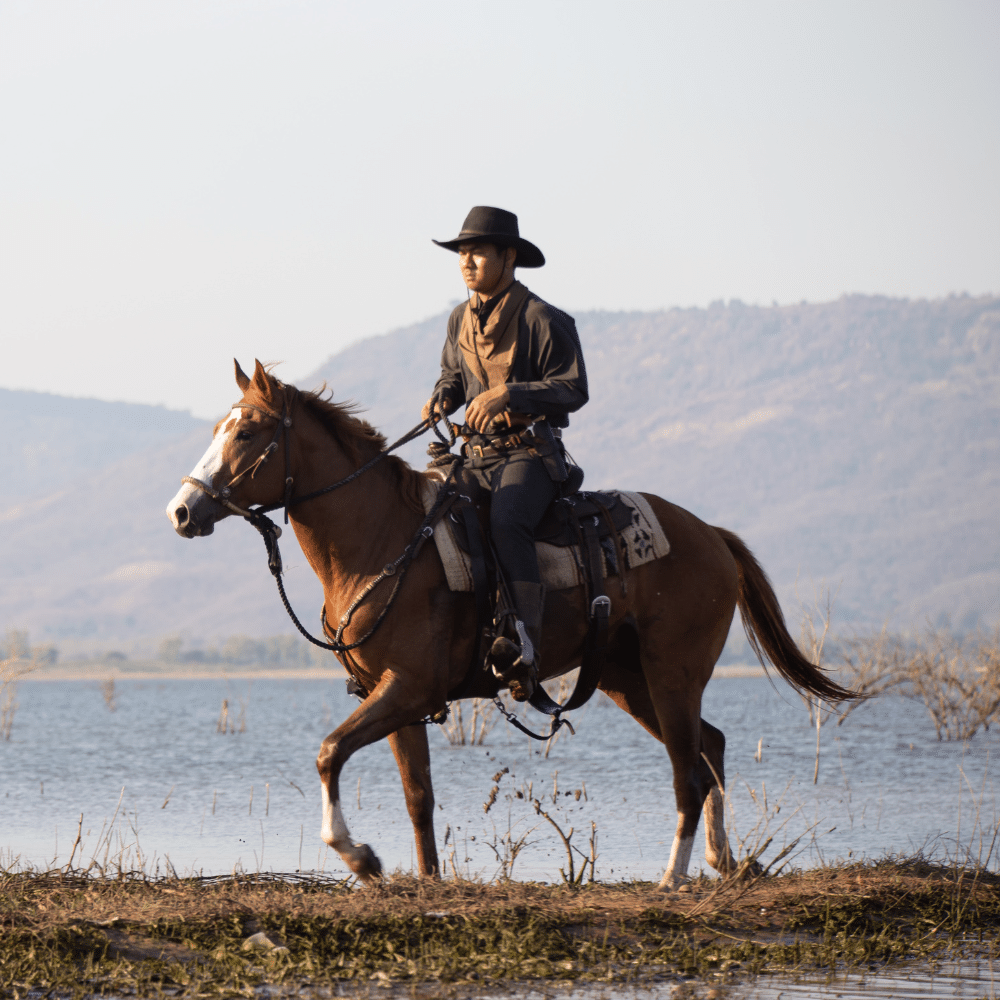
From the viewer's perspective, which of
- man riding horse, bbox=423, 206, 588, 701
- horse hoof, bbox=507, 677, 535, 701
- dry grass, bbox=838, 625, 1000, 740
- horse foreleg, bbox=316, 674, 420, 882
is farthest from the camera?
dry grass, bbox=838, 625, 1000, 740

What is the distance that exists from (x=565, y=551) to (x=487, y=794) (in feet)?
31.8

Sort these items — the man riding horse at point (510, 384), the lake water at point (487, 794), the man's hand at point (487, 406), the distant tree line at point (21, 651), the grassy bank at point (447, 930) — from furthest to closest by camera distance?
1. the distant tree line at point (21, 651)
2. the lake water at point (487, 794)
3. the man's hand at point (487, 406)
4. the man riding horse at point (510, 384)
5. the grassy bank at point (447, 930)

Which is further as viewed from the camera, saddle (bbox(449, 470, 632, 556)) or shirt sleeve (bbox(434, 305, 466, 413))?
shirt sleeve (bbox(434, 305, 466, 413))

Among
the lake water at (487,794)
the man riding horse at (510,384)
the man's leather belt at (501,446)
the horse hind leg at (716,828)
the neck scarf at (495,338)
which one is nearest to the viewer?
the man riding horse at (510,384)

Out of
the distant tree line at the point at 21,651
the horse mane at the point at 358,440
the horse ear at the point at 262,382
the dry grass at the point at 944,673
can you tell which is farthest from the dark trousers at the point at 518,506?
the distant tree line at the point at 21,651

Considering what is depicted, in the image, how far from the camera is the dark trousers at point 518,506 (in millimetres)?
6836

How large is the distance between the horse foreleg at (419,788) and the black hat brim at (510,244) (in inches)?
103

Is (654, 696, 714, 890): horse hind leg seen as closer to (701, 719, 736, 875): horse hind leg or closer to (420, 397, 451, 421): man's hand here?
(701, 719, 736, 875): horse hind leg

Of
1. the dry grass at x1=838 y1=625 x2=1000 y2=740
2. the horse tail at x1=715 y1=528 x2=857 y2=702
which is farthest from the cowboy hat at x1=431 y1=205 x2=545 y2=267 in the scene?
the dry grass at x1=838 y1=625 x2=1000 y2=740

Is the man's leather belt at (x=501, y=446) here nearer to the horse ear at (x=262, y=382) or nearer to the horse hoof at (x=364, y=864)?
the horse ear at (x=262, y=382)

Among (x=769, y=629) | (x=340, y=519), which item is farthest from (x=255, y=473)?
(x=769, y=629)

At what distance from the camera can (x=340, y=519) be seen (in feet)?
22.5

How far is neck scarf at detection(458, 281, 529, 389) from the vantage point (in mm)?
7402

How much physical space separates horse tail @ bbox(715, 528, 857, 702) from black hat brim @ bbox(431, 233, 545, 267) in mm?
2068
